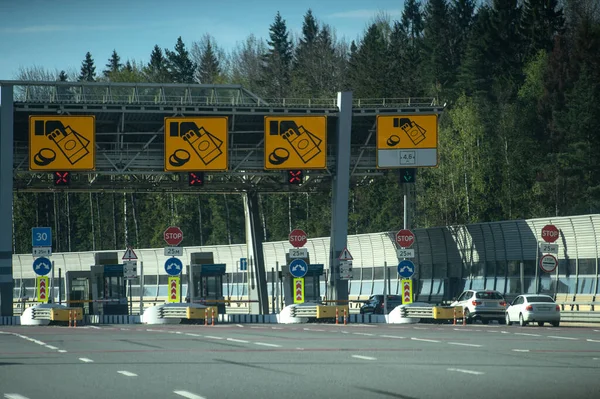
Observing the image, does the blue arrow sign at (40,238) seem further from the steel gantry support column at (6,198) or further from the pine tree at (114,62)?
the pine tree at (114,62)

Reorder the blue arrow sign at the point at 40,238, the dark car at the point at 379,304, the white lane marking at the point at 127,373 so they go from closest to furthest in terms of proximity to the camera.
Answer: the white lane marking at the point at 127,373 < the blue arrow sign at the point at 40,238 < the dark car at the point at 379,304

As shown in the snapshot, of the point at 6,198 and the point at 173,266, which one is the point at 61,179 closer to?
the point at 6,198

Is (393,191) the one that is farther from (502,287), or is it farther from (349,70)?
(502,287)

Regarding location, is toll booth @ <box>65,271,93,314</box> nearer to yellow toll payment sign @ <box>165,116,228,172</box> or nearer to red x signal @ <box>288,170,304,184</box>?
yellow toll payment sign @ <box>165,116,228,172</box>

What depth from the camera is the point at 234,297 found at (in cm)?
8288

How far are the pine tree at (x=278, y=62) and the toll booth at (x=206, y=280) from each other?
205ft

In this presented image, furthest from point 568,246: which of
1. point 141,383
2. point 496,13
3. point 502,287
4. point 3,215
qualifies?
point 496,13

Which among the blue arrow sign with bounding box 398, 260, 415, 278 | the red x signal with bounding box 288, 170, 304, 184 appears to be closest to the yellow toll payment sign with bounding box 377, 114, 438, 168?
the red x signal with bounding box 288, 170, 304, 184

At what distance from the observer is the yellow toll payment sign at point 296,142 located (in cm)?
5591

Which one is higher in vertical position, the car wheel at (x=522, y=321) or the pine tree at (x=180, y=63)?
the pine tree at (x=180, y=63)

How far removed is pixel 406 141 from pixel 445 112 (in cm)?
4266

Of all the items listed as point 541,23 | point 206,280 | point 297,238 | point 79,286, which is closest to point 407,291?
Answer: point 297,238

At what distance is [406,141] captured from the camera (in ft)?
186

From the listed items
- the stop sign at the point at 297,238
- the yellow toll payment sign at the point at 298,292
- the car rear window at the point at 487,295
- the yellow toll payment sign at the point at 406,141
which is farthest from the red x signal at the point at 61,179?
the car rear window at the point at 487,295
